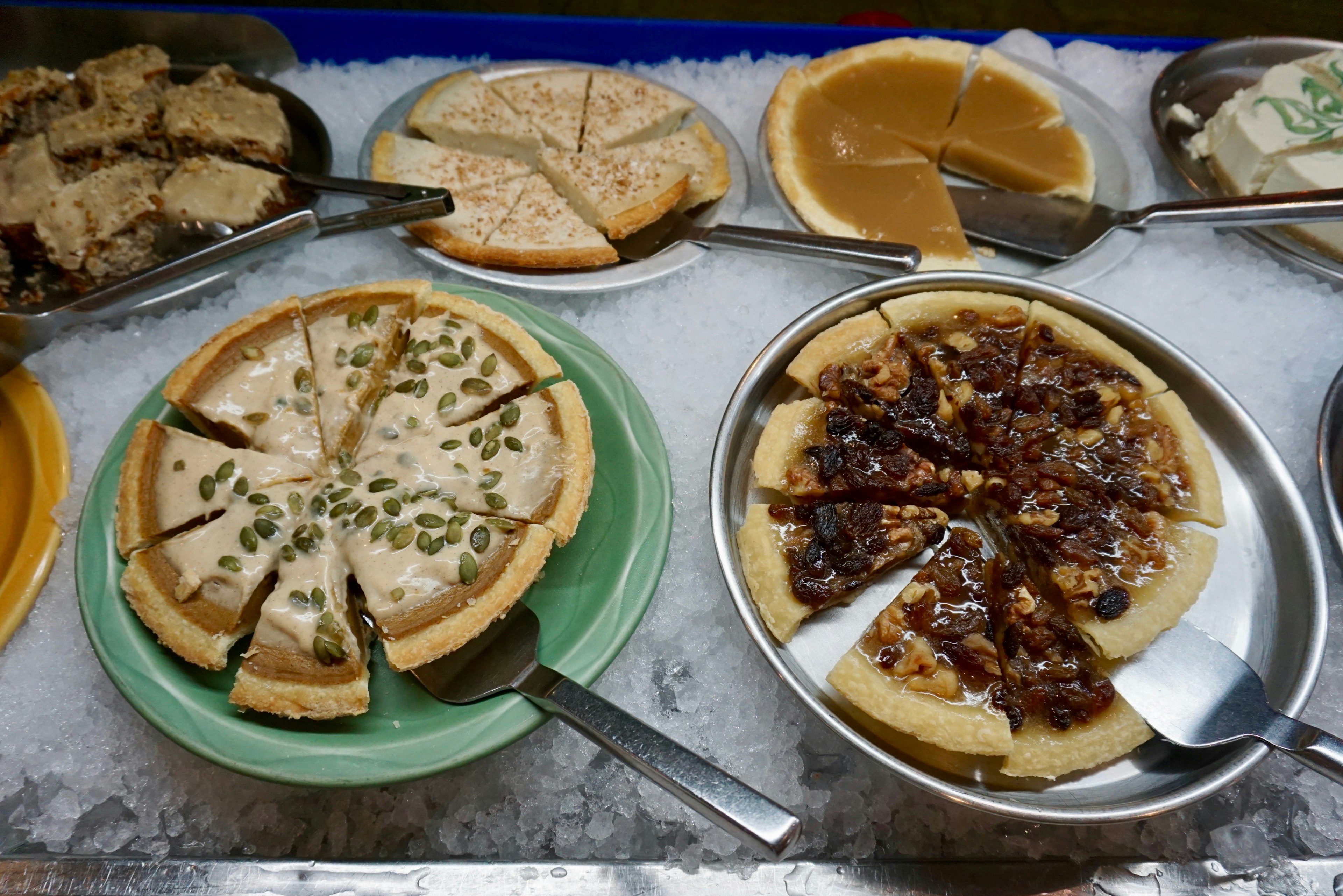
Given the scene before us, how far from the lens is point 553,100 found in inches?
123

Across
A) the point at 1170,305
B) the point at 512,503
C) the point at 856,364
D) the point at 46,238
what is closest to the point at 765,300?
the point at 856,364

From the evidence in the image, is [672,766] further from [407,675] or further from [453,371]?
[453,371]

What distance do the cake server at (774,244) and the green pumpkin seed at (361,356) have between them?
988mm

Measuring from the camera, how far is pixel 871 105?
3.13 meters

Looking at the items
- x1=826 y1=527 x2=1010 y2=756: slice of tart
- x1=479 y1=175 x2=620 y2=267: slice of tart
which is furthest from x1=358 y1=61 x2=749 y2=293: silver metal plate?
x1=826 y1=527 x2=1010 y2=756: slice of tart

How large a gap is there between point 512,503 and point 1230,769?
67.9 inches

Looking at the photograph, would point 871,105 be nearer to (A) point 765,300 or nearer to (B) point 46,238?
(A) point 765,300

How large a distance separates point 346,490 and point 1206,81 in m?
3.78

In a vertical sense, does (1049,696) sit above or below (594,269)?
below

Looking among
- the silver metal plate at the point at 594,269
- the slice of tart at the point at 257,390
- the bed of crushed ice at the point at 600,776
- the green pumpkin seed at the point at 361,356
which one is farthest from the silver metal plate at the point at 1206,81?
the slice of tart at the point at 257,390

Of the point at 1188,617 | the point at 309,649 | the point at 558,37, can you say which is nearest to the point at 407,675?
the point at 309,649

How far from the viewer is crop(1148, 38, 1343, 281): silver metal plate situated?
3023 mm

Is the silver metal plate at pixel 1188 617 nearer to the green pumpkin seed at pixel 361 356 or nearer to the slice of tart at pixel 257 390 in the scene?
the green pumpkin seed at pixel 361 356

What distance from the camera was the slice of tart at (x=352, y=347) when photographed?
210 cm
